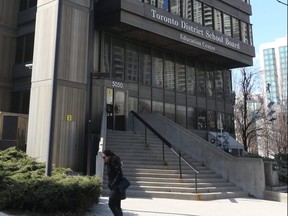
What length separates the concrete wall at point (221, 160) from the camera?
51.2 feet

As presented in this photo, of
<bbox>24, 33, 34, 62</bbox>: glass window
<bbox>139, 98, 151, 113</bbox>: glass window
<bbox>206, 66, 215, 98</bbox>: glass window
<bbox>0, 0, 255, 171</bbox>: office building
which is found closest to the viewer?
<bbox>0, 0, 255, 171</bbox>: office building

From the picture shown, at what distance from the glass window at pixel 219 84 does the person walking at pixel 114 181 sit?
2351cm

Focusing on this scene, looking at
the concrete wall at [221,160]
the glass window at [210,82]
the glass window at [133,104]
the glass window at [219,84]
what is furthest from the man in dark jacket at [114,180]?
the glass window at [219,84]

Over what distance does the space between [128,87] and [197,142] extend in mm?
6760

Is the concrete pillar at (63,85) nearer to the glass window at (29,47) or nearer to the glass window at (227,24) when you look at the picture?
the glass window at (29,47)

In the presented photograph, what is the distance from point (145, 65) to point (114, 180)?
57.6 feet

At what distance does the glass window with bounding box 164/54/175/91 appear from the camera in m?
26.1

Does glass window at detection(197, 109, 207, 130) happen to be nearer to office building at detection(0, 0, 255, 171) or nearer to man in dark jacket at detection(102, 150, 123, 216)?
office building at detection(0, 0, 255, 171)

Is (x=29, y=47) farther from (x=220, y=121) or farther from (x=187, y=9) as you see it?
(x=220, y=121)

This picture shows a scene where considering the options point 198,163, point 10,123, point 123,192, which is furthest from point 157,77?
point 123,192

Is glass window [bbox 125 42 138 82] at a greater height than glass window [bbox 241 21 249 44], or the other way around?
glass window [bbox 241 21 249 44]

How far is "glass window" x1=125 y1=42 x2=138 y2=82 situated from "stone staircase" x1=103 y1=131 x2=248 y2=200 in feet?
18.9

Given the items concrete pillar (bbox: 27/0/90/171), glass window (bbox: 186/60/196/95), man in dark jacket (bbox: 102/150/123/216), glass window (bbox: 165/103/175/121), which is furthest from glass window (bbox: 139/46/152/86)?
man in dark jacket (bbox: 102/150/123/216)

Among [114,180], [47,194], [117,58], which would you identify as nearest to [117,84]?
[117,58]
